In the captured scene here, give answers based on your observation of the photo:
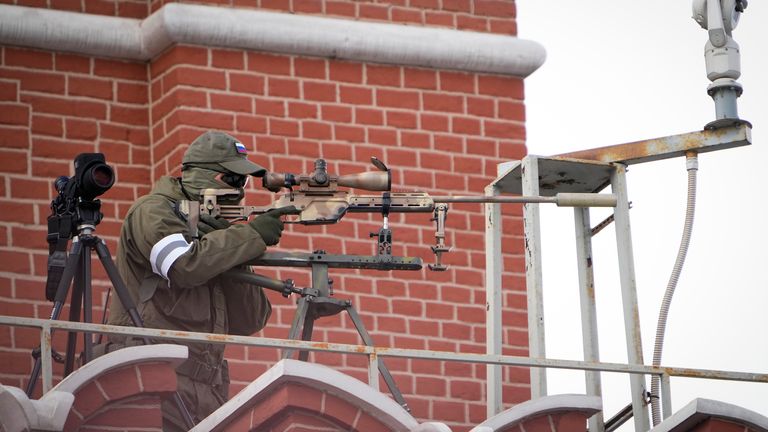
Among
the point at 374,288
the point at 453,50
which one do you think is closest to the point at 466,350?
the point at 374,288

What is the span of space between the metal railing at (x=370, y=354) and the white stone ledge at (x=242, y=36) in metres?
3.39

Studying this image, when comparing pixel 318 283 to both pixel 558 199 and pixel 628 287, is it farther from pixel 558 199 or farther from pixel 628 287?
pixel 628 287

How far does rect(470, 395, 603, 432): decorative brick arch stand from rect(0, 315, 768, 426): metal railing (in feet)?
0.56

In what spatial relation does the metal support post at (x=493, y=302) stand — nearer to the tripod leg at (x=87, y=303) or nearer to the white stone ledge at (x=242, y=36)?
the white stone ledge at (x=242, y=36)

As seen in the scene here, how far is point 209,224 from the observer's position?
38.5 feet

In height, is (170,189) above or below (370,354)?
above

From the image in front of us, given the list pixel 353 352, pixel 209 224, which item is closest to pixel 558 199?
pixel 353 352

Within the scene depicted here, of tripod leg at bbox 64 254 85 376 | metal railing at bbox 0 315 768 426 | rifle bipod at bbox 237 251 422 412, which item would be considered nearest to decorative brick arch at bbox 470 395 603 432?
metal railing at bbox 0 315 768 426

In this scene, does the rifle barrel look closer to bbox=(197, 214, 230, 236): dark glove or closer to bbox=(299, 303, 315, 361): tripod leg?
bbox=(299, 303, 315, 361): tripod leg

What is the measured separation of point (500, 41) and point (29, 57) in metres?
2.95

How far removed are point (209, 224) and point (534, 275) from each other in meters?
1.75

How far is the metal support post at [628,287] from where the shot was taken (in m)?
11.9

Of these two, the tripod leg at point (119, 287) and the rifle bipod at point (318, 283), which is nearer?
the tripod leg at point (119, 287)

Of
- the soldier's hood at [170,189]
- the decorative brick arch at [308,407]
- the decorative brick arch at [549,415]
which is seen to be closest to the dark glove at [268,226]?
the soldier's hood at [170,189]
